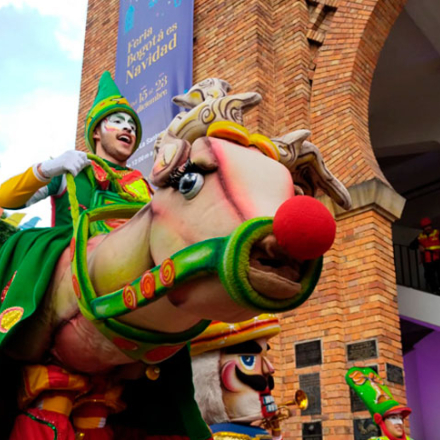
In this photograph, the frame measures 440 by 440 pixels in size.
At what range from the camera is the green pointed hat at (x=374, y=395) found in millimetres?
4770

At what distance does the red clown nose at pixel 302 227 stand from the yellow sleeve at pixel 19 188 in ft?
4.11

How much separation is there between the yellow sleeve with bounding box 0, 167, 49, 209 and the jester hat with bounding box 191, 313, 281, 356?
124 centimetres

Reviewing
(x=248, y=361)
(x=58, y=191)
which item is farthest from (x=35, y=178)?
(x=248, y=361)

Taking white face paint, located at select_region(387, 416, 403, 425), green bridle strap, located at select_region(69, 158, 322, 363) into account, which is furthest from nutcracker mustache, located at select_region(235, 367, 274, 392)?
white face paint, located at select_region(387, 416, 403, 425)

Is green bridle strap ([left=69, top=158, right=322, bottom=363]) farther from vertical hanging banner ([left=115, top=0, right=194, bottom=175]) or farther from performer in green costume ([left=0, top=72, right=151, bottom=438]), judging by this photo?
vertical hanging banner ([left=115, top=0, right=194, bottom=175])

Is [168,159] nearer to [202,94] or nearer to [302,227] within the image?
[202,94]

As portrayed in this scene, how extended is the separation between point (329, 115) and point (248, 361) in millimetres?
4737

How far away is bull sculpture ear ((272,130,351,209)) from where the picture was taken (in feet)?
5.75

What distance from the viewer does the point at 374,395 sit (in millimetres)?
4848

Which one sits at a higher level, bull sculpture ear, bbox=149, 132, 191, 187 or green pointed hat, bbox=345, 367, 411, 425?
bull sculpture ear, bbox=149, 132, 191, 187

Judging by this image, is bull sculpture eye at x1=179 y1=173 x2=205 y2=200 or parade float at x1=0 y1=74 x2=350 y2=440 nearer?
parade float at x1=0 y1=74 x2=350 y2=440

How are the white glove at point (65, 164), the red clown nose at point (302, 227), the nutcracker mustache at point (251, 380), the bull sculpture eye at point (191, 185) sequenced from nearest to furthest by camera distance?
the red clown nose at point (302, 227)
the bull sculpture eye at point (191, 185)
the white glove at point (65, 164)
the nutcracker mustache at point (251, 380)

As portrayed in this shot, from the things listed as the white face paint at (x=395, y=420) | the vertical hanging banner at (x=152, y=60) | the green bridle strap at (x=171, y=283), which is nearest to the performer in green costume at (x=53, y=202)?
the green bridle strap at (x=171, y=283)

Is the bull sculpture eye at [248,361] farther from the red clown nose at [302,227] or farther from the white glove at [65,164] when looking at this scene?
the red clown nose at [302,227]
